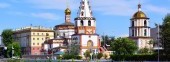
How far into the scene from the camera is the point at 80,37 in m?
150

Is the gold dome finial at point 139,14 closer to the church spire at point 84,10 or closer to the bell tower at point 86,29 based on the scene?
the bell tower at point 86,29

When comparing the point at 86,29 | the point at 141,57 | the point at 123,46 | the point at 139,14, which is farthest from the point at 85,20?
the point at 141,57

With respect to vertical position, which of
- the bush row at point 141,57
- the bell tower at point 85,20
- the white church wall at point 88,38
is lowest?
the bush row at point 141,57

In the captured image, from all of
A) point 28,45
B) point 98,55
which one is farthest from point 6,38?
point 98,55

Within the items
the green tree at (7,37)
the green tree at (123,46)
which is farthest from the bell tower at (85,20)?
the green tree at (7,37)

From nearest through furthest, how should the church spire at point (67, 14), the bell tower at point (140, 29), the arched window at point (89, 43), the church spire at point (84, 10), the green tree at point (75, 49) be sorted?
the green tree at point (75, 49) → the church spire at point (84, 10) → the arched window at point (89, 43) → the bell tower at point (140, 29) → the church spire at point (67, 14)

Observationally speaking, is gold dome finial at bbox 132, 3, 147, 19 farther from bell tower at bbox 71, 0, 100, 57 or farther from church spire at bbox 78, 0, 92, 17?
church spire at bbox 78, 0, 92, 17

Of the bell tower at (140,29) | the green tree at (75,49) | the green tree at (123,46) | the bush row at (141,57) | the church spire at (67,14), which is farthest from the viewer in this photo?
the church spire at (67,14)

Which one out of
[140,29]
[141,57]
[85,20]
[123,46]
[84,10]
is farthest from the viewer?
[140,29]

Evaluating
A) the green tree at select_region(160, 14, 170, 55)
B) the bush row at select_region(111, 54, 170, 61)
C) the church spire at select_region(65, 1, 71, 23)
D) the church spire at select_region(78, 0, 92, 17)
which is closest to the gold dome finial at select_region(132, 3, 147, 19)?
the church spire at select_region(78, 0, 92, 17)

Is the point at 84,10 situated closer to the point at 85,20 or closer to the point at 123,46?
the point at 85,20

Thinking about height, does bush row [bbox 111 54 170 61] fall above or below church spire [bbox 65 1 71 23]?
below

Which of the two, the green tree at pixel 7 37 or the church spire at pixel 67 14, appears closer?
the church spire at pixel 67 14

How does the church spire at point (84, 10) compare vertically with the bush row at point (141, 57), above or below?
above
